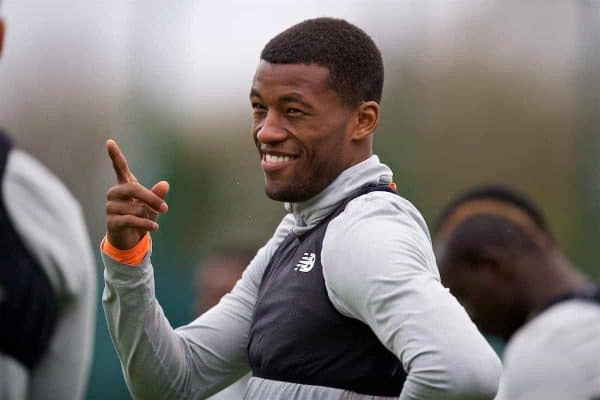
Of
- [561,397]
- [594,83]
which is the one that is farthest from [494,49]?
[561,397]

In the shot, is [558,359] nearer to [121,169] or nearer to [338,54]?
[338,54]

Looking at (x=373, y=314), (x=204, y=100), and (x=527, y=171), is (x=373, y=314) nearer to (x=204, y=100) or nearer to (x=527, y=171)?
(x=204, y=100)

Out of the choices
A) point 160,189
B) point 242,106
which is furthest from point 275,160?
point 242,106

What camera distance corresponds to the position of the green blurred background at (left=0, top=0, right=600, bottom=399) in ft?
15.7

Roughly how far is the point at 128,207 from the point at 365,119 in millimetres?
482

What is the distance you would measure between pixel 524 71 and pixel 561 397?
408cm

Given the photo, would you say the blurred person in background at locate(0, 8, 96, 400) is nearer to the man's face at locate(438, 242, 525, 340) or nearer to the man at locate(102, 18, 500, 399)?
the man at locate(102, 18, 500, 399)

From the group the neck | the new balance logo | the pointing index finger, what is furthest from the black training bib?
the neck

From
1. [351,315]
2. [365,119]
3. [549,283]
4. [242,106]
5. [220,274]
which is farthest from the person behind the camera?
[242,106]

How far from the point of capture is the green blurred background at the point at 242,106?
4.77 metres

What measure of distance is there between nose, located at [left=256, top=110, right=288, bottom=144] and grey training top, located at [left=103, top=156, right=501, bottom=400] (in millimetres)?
134

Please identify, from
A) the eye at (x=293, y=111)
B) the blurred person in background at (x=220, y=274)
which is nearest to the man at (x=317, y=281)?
the eye at (x=293, y=111)

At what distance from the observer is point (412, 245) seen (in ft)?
7.22

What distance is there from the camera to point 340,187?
2.42 m
